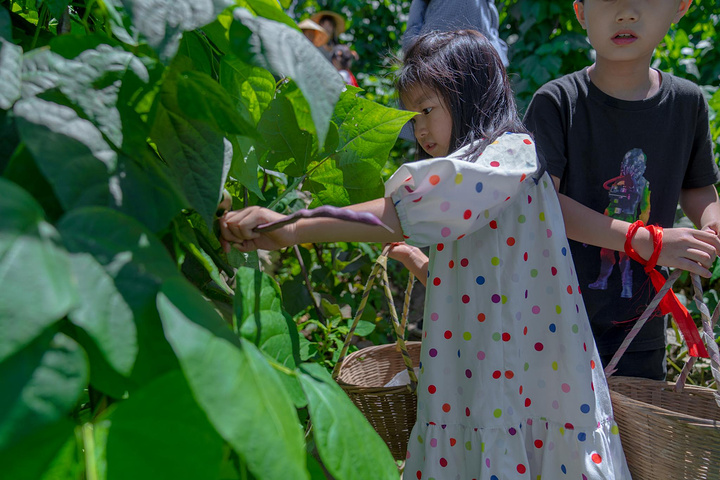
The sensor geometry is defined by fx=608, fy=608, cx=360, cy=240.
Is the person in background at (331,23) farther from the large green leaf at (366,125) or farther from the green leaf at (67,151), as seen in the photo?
A: the green leaf at (67,151)

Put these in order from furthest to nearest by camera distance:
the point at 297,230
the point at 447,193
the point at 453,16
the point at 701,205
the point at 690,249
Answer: the point at 453,16
the point at 701,205
the point at 690,249
the point at 447,193
the point at 297,230

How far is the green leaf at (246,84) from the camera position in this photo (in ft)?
1.91

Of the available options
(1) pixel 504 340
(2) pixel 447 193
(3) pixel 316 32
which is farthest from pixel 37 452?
(3) pixel 316 32

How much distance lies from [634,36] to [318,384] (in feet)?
3.88

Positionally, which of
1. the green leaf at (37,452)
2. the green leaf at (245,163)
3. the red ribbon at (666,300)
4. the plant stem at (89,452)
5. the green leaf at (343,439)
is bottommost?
the red ribbon at (666,300)

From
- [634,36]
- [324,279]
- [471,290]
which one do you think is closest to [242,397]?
[471,290]

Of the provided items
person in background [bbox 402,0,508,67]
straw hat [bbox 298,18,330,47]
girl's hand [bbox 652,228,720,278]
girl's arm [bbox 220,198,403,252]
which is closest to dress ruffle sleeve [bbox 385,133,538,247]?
girl's arm [bbox 220,198,403,252]

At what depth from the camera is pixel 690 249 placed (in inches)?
45.6

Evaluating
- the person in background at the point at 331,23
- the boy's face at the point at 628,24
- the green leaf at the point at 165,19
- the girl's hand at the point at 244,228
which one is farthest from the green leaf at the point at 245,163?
the person in background at the point at 331,23

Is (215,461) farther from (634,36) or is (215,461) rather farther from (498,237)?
(634,36)

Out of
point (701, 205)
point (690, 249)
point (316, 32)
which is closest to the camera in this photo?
point (690, 249)

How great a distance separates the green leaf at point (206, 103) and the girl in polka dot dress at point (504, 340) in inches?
25.4

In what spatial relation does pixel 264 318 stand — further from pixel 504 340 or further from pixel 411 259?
pixel 411 259

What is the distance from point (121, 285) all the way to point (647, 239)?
3.62ft
